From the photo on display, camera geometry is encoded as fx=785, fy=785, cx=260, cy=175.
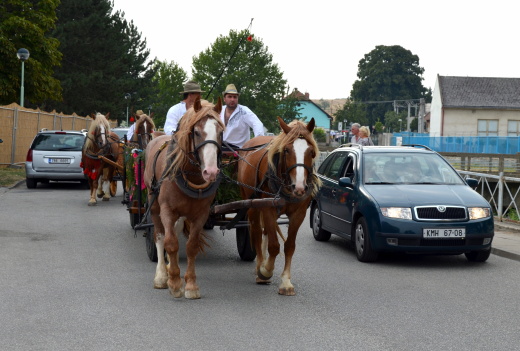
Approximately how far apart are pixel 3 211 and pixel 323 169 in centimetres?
700

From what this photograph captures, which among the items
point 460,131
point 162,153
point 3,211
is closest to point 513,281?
point 162,153

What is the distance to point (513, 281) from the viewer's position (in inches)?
364

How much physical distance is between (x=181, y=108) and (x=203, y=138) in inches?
119

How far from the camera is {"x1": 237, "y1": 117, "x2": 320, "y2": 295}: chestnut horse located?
7.71 m

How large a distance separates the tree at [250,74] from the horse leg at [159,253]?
259 ft

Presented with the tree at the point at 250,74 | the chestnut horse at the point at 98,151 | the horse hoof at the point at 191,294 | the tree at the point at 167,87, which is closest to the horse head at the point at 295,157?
the horse hoof at the point at 191,294

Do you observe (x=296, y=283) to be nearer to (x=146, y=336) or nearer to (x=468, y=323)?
(x=468, y=323)

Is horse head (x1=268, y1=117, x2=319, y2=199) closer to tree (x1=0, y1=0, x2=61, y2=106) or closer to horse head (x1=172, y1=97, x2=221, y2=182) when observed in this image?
horse head (x1=172, y1=97, x2=221, y2=182)

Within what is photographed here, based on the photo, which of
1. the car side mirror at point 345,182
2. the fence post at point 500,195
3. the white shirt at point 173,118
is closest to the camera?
the white shirt at point 173,118

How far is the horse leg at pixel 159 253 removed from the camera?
8164 millimetres

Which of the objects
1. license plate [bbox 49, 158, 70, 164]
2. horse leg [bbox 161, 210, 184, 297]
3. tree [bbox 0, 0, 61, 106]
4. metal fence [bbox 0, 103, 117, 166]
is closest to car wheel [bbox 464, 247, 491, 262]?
horse leg [bbox 161, 210, 184, 297]

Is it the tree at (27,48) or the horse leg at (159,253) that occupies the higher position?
the tree at (27,48)

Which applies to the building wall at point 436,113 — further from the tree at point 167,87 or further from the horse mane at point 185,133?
the horse mane at point 185,133

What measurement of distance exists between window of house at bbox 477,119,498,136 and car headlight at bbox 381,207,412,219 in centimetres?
6389
